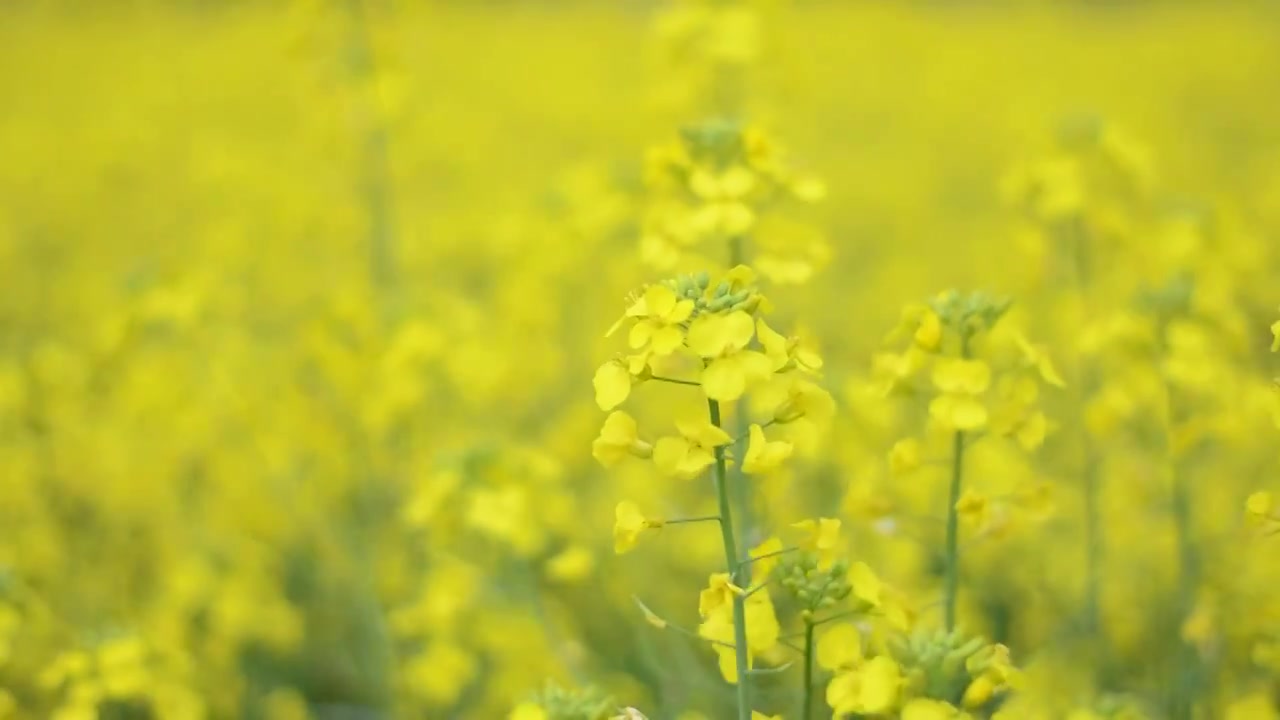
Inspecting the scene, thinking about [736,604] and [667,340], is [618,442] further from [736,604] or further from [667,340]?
[736,604]

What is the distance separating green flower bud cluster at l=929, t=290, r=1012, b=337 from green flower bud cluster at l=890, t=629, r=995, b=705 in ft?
1.59

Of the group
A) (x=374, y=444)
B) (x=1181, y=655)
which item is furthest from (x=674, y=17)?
(x=1181, y=655)

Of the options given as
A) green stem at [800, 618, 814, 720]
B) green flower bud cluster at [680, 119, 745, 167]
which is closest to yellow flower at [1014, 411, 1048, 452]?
green stem at [800, 618, 814, 720]

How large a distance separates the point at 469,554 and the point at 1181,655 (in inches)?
70.9

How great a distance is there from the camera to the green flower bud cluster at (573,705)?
1.77 m

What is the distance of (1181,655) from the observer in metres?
2.77

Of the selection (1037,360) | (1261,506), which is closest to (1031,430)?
(1037,360)

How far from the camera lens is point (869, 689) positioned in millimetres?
1628

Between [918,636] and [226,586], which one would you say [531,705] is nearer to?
[918,636]

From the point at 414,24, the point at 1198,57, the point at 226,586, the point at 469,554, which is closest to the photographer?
the point at 226,586

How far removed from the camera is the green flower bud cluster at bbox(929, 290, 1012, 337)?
194 centimetres

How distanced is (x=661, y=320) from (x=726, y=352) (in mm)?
111

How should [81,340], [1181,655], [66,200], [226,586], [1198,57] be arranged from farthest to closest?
[1198,57] → [66,200] → [81,340] → [226,586] → [1181,655]

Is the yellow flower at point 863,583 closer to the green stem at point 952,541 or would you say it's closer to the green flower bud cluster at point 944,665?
the green flower bud cluster at point 944,665
